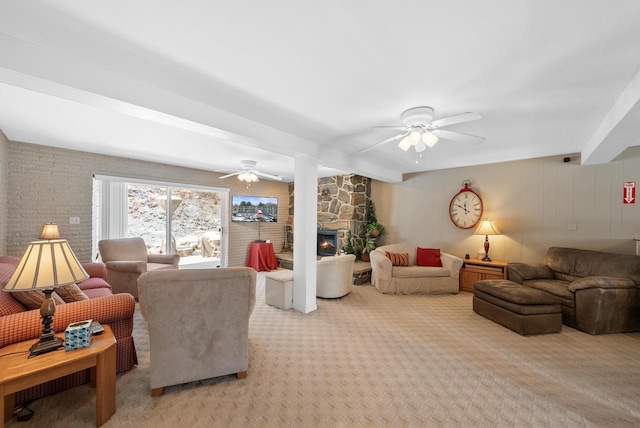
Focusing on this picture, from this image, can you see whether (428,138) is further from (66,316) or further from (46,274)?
(66,316)

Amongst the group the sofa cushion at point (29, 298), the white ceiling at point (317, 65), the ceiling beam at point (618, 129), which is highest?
the white ceiling at point (317, 65)

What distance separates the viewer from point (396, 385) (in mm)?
2070

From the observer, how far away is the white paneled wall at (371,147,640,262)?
12.5 feet

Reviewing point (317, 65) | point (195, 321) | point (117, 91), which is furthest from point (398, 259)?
point (117, 91)

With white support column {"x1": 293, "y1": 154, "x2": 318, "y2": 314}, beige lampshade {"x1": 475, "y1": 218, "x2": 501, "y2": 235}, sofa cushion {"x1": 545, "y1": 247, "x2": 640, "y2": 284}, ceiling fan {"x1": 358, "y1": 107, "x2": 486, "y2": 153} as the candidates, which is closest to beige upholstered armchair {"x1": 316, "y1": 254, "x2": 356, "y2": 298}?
white support column {"x1": 293, "y1": 154, "x2": 318, "y2": 314}

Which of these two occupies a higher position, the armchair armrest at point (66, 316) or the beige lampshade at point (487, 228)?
the beige lampshade at point (487, 228)

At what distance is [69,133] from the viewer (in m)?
3.38

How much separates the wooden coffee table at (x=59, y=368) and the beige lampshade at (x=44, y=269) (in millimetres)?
416

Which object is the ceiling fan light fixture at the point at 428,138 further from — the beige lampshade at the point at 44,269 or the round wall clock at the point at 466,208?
the round wall clock at the point at 466,208

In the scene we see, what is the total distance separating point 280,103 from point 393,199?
4.32m

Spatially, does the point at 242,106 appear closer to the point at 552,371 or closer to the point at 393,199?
the point at 552,371

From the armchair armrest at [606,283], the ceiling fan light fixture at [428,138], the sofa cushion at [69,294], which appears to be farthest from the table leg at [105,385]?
the armchair armrest at [606,283]

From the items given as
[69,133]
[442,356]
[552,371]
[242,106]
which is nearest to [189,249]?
[69,133]

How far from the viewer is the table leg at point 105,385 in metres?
1.61
